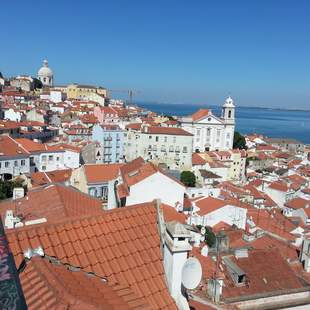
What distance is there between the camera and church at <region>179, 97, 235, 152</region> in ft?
251

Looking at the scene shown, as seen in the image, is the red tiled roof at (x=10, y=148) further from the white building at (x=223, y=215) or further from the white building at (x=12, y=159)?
the white building at (x=223, y=215)

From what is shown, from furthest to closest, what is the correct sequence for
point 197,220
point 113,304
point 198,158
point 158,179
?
point 198,158 < point 197,220 < point 158,179 < point 113,304

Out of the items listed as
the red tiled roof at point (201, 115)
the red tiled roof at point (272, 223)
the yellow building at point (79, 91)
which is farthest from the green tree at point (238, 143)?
the yellow building at point (79, 91)

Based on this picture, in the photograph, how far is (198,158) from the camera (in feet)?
194

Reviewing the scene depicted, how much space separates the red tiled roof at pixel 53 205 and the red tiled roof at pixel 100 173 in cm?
1523

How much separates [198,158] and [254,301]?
47600 millimetres

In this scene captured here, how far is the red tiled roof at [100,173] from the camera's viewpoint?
32281 millimetres

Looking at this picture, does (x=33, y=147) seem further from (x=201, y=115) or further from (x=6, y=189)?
(x=201, y=115)

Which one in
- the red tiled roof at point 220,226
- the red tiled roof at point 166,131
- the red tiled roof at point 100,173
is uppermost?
the red tiled roof at point 166,131

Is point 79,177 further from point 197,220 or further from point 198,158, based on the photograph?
point 198,158

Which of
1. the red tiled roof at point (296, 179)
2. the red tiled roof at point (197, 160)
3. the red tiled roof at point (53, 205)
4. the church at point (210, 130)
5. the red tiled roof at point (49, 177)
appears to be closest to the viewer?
the red tiled roof at point (53, 205)

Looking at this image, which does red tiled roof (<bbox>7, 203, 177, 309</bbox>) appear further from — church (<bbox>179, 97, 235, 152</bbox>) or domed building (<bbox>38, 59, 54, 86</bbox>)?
domed building (<bbox>38, 59, 54, 86</bbox>)

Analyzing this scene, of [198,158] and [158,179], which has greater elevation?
[158,179]

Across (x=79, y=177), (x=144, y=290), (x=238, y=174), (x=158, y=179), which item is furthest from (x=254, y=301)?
(x=238, y=174)
